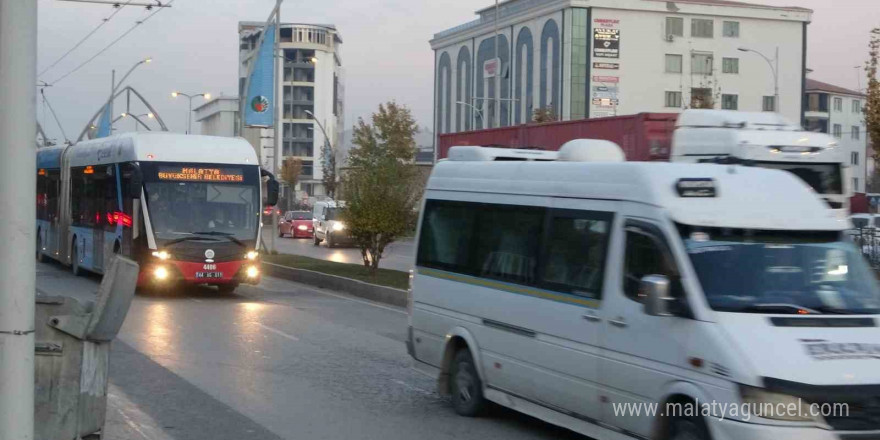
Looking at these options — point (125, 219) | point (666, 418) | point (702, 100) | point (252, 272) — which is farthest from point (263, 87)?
point (666, 418)

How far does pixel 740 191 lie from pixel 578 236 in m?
1.43

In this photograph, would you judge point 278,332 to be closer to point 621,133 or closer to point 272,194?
point 621,133

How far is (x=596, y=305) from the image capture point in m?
7.88

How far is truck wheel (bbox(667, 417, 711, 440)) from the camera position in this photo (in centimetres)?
659

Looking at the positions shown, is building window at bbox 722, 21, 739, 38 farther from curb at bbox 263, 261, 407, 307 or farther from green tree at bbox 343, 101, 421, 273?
green tree at bbox 343, 101, 421, 273

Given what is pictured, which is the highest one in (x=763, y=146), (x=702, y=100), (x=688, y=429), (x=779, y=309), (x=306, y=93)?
(x=306, y=93)

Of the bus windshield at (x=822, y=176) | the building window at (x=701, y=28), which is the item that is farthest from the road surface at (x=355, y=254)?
the building window at (x=701, y=28)

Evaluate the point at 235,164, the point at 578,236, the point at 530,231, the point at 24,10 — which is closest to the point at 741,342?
the point at 578,236

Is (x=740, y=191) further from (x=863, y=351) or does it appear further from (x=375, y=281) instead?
(x=375, y=281)

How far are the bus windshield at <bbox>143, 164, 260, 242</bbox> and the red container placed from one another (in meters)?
5.30

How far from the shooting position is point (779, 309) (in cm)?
681

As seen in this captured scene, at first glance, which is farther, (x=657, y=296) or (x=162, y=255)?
A: (x=162, y=255)

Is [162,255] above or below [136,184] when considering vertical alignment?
below

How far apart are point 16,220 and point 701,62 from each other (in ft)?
260
